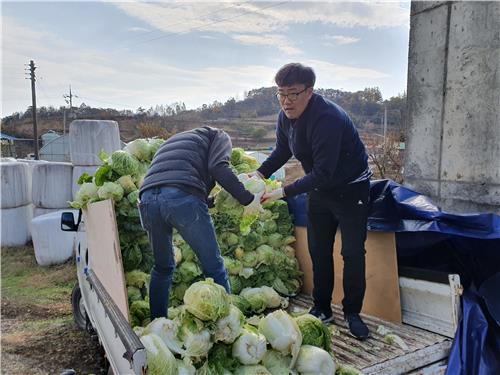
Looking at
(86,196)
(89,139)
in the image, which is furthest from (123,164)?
(89,139)

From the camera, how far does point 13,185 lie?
417 inches

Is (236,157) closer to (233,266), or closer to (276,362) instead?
(233,266)

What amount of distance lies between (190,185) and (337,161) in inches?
46.0

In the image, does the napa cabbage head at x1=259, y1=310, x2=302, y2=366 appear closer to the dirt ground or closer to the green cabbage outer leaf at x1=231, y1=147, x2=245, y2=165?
the green cabbage outer leaf at x1=231, y1=147, x2=245, y2=165

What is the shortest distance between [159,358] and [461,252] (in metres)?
2.56

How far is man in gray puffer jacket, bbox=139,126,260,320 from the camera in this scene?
315cm

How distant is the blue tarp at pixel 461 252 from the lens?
3117mm

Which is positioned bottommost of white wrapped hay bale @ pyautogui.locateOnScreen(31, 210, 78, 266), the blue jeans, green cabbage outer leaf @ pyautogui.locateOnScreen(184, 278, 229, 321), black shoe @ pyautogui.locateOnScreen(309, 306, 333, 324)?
white wrapped hay bale @ pyautogui.locateOnScreen(31, 210, 78, 266)

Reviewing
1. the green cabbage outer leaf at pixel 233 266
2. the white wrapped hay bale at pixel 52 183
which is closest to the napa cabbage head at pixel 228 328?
the green cabbage outer leaf at pixel 233 266

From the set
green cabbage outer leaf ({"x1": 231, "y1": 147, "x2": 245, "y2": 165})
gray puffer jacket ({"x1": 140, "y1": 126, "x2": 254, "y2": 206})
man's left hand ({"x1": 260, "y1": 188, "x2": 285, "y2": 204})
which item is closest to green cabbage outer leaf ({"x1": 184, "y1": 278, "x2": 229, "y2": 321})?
gray puffer jacket ({"x1": 140, "y1": 126, "x2": 254, "y2": 206})

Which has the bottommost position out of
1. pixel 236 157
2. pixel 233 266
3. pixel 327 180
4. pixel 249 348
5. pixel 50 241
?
pixel 50 241

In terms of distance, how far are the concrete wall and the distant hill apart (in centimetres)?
1901

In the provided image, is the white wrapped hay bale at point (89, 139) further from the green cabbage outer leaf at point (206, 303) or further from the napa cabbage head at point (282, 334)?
the napa cabbage head at point (282, 334)

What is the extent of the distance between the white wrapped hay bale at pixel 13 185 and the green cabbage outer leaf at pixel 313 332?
9.93 meters
